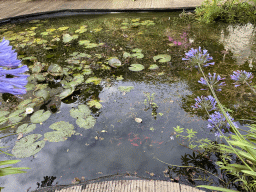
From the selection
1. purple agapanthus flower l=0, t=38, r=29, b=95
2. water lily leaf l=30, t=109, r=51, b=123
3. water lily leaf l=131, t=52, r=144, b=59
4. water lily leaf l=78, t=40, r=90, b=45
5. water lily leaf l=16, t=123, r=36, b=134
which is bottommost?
water lily leaf l=16, t=123, r=36, b=134

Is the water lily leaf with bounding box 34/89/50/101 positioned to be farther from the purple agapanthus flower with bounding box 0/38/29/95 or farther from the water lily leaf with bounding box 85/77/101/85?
the purple agapanthus flower with bounding box 0/38/29/95

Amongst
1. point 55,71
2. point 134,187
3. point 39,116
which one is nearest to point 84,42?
point 55,71

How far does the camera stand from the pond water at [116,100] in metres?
1.40

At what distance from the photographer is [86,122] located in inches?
68.1

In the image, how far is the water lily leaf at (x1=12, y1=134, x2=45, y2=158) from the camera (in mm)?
1459

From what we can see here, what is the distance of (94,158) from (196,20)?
12.3ft

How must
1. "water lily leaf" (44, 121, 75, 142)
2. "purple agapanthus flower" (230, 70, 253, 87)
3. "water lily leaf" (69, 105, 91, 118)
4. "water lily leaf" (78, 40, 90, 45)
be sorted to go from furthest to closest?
"water lily leaf" (78, 40, 90, 45) < "water lily leaf" (69, 105, 91, 118) < "water lily leaf" (44, 121, 75, 142) < "purple agapanthus flower" (230, 70, 253, 87)

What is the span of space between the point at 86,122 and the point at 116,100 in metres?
0.45

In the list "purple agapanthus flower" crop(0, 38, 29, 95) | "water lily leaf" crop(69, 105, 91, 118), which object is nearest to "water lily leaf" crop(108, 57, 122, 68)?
"water lily leaf" crop(69, 105, 91, 118)

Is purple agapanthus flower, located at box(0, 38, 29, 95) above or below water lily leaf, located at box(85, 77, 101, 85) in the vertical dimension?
above

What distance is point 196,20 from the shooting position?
3.78 m

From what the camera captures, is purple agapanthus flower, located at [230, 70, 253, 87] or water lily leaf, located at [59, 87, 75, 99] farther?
water lily leaf, located at [59, 87, 75, 99]

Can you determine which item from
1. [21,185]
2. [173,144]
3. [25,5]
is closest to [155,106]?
[173,144]

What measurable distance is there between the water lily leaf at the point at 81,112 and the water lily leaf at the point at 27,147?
0.40 m
